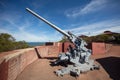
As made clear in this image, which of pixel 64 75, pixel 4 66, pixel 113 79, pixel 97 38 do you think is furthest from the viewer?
pixel 97 38

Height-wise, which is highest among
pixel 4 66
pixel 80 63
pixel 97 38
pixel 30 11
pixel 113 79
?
pixel 30 11

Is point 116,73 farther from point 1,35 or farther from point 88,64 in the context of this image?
point 1,35

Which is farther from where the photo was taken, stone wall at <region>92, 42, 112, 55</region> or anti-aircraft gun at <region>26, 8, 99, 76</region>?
stone wall at <region>92, 42, 112, 55</region>

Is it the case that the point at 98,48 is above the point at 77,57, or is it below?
above

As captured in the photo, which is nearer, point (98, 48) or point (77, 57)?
point (77, 57)

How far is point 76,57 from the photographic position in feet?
36.8

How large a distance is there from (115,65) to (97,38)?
796 inches

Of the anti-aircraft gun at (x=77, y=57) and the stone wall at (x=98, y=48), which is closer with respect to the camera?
the anti-aircraft gun at (x=77, y=57)

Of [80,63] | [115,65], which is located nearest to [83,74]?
[80,63]

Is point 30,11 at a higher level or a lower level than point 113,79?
higher

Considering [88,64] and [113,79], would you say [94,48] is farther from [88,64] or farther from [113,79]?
[113,79]

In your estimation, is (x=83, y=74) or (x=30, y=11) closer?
(x=83, y=74)

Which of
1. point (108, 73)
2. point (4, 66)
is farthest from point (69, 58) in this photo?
point (4, 66)

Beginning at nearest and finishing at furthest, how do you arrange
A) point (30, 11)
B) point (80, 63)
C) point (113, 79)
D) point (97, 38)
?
point (113, 79)
point (80, 63)
point (30, 11)
point (97, 38)
